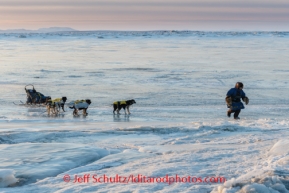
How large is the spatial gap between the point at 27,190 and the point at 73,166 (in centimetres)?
98

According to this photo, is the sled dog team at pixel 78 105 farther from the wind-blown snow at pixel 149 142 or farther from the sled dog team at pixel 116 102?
the wind-blown snow at pixel 149 142

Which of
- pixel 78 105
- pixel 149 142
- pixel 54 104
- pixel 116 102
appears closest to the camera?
pixel 149 142

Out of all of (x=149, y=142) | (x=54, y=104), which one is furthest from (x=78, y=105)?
(x=149, y=142)

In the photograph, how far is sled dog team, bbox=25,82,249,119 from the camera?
1070 cm

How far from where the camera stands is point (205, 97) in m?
15.4

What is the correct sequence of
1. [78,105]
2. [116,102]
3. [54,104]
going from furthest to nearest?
1. [54,104]
2. [116,102]
3. [78,105]

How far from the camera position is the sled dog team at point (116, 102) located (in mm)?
10703

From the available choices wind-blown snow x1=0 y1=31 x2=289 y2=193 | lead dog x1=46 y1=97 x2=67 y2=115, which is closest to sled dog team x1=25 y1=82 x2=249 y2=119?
lead dog x1=46 y1=97 x2=67 y2=115

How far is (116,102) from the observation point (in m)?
12.1

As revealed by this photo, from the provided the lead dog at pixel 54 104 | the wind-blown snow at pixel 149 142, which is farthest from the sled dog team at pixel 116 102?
the wind-blown snow at pixel 149 142

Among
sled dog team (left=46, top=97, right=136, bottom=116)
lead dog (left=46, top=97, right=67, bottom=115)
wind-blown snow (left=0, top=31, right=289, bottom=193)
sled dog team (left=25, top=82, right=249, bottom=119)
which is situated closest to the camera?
wind-blown snow (left=0, top=31, right=289, bottom=193)

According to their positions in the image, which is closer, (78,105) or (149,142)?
(149,142)

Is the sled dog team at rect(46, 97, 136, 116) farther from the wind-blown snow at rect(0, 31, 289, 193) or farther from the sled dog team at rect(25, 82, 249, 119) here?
the wind-blown snow at rect(0, 31, 289, 193)

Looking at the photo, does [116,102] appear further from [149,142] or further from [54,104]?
[149,142]
